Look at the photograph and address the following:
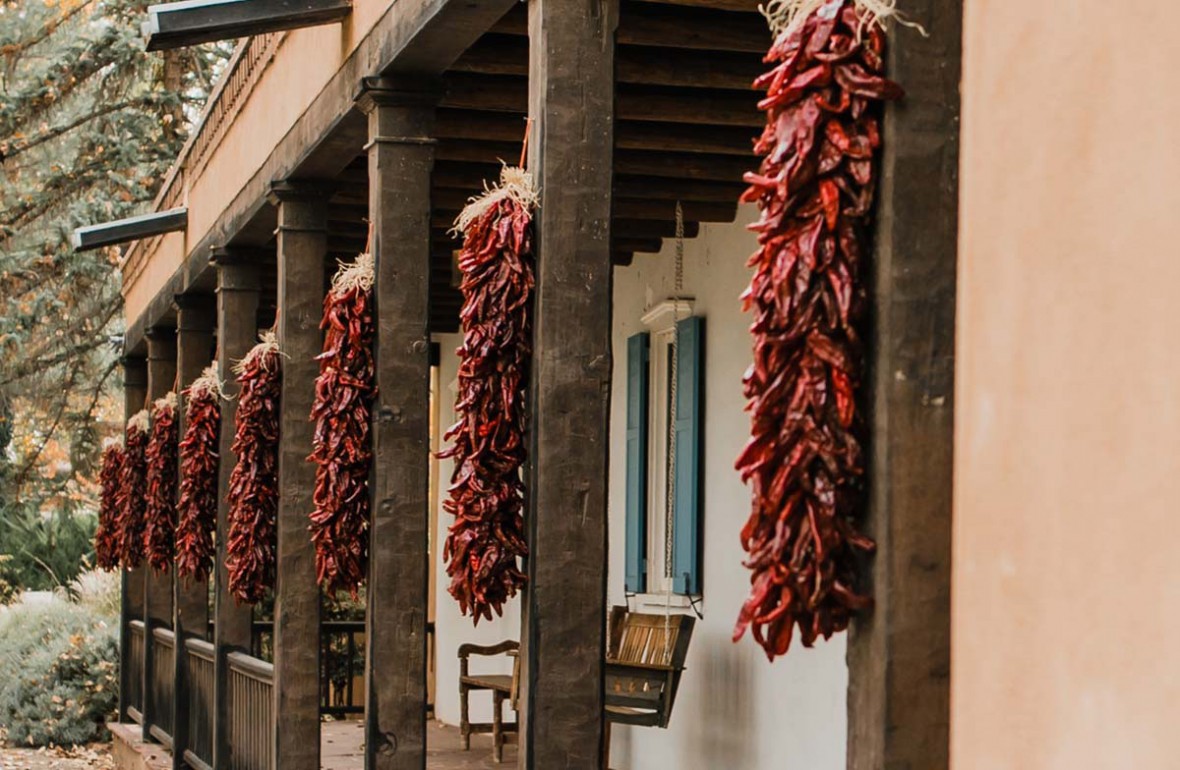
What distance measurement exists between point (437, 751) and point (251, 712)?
3.12 metres

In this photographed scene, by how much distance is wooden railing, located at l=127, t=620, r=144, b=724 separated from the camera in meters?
15.7

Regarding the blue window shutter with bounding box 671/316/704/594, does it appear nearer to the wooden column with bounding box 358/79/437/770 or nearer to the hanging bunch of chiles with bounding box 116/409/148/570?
the wooden column with bounding box 358/79/437/770

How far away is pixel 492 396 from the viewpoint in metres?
5.48

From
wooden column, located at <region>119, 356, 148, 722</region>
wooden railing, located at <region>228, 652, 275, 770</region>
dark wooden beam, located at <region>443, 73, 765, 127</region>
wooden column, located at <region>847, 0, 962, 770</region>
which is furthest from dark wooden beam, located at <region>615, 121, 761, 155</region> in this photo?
wooden column, located at <region>119, 356, 148, 722</region>

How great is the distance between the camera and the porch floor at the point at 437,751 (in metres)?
11.8

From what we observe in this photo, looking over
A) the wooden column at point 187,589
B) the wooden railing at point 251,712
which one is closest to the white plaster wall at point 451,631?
the wooden column at point 187,589

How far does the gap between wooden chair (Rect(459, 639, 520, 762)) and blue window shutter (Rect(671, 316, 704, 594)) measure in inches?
67.1

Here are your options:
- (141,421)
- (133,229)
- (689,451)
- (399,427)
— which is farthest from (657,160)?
(141,421)

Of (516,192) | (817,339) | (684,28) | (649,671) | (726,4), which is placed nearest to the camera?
(817,339)

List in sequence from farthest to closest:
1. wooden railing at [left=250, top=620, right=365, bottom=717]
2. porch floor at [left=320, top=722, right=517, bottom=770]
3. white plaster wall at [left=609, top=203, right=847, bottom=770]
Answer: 1. wooden railing at [left=250, top=620, right=365, bottom=717]
2. porch floor at [left=320, top=722, right=517, bottom=770]
3. white plaster wall at [left=609, top=203, right=847, bottom=770]

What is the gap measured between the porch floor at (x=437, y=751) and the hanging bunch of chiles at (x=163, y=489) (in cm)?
191

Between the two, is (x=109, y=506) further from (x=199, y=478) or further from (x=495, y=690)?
(x=495, y=690)

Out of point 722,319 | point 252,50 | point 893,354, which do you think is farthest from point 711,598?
point 893,354

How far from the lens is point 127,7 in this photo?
81.0 ft
